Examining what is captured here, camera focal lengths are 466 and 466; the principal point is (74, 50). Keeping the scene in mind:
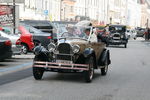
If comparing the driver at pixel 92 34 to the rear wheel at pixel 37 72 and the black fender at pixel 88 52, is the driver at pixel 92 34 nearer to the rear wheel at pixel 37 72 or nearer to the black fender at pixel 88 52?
the black fender at pixel 88 52

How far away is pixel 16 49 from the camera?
18.3m

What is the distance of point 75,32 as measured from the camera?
13562mm

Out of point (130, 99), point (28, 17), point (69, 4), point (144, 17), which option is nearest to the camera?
point (130, 99)

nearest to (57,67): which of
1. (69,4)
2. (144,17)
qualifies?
(69,4)

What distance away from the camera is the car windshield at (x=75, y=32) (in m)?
13.3

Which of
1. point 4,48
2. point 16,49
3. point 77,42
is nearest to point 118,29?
point 16,49

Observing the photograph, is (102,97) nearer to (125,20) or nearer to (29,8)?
(29,8)

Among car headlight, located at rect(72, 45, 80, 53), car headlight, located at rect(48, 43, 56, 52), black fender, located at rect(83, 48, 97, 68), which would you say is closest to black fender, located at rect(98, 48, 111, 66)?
black fender, located at rect(83, 48, 97, 68)

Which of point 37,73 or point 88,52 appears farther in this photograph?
point 37,73

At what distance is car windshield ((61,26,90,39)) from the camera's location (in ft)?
43.8

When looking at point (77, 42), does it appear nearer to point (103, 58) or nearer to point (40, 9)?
point (103, 58)

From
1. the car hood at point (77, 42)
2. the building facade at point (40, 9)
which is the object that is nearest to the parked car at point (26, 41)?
the car hood at point (77, 42)

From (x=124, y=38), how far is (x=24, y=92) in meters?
27.0

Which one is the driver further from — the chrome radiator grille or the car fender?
the chrome radiator grille
